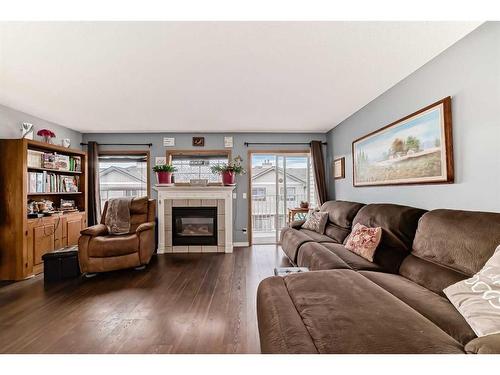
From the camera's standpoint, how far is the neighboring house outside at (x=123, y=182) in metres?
4.90

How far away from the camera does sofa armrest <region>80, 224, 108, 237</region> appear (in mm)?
3238

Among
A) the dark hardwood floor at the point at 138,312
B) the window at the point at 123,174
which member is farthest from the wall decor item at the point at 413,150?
the window at the point at 123,174

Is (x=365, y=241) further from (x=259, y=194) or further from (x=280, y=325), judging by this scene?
(x=259, y=194)

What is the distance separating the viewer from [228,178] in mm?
4562

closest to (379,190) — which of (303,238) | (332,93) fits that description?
(303,238)

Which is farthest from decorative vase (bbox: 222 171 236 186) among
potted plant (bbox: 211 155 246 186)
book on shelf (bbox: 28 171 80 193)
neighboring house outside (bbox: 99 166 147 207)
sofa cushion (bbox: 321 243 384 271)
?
book on shelf (bbox: 28 171 80 193)

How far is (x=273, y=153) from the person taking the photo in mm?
5000

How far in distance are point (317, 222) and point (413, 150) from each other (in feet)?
5.62

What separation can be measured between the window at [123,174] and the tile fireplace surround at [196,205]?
670 mm

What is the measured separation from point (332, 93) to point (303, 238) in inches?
76.0

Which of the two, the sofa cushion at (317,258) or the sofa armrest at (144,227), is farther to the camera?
the sofa armrest at (144,227)

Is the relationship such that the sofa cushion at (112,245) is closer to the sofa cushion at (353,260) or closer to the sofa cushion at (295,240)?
the sofa cushion at (295,240)

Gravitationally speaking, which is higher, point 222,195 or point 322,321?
point 222,195
